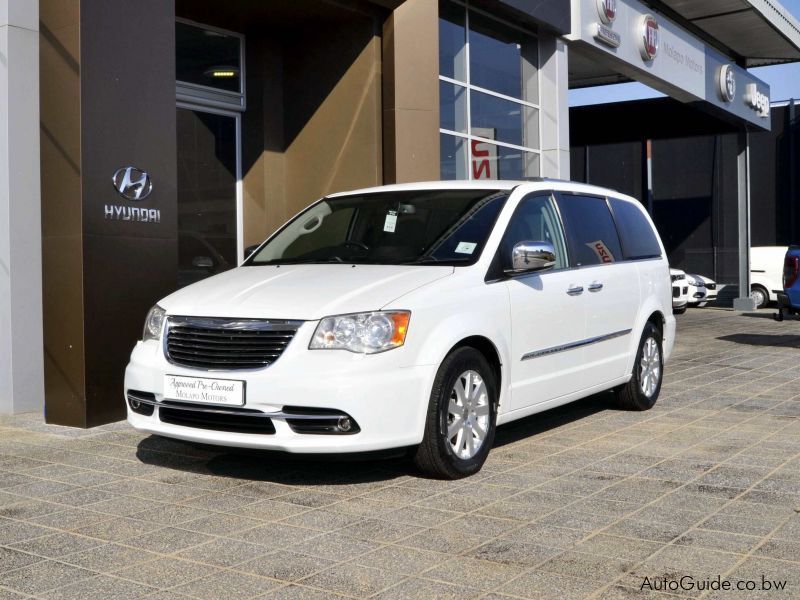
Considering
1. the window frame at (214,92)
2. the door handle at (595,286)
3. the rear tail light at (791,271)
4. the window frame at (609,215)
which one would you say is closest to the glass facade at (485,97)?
the window frame at (214,92)

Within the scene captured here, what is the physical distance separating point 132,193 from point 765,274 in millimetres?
20856

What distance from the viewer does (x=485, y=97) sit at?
1375 centimetres

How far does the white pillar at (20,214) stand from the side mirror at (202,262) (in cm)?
243

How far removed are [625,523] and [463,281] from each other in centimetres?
167

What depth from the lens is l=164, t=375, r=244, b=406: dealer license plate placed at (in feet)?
16.5

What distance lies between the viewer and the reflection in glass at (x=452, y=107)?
1262cm

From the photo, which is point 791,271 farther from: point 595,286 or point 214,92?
point 214,92

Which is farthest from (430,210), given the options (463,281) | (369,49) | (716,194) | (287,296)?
(716,194)

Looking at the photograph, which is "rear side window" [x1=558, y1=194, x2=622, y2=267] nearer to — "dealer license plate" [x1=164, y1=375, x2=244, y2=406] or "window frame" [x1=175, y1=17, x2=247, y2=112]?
"dealer license plate" [x1=164, y1=375, x2=244, y2=406]

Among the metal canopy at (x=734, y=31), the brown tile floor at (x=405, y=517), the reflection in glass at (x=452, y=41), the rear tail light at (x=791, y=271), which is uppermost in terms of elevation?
the metal canopy at (x=734, y=31)

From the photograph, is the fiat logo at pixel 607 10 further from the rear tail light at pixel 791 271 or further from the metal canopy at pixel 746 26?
the rear tail light at pixel 791 271

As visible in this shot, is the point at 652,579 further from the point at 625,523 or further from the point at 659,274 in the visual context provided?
the point at 659,274

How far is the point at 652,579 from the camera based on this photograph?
12.2 feet

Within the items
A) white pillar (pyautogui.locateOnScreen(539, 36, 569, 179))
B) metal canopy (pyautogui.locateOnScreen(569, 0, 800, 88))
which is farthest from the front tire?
metal canopy (pyautogui.locateOnScreen(569, 0, 800, 88))
